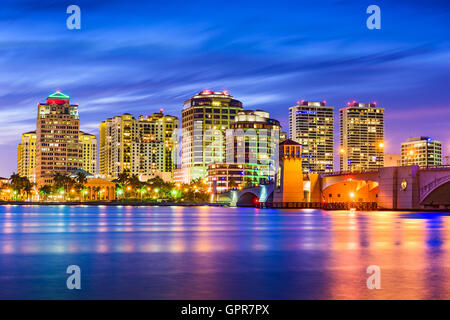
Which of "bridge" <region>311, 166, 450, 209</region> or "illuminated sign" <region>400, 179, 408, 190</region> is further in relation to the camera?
"illuminated sign" <region>400, 179, 408, 190</region>

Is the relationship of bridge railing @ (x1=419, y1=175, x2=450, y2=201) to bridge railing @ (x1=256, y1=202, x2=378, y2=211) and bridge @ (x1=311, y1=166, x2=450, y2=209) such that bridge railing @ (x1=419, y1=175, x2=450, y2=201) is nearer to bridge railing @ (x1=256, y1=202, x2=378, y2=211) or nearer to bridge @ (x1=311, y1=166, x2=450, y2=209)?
bridge @ (x1=311, y1=166, x2=450, y2=209)

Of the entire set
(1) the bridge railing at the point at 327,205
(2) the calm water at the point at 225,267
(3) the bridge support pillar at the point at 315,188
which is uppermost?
(3) the bridge support pillar at the point at 315,188

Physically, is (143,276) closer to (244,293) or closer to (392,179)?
(244,293)

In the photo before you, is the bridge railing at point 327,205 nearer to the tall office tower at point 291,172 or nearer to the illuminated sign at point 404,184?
the tall office tower at point 291,172

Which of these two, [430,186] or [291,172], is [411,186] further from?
[291,172]

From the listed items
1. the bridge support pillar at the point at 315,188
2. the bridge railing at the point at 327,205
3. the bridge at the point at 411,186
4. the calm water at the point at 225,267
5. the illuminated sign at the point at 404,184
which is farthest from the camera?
the bridge support pillar at the point at 315,188

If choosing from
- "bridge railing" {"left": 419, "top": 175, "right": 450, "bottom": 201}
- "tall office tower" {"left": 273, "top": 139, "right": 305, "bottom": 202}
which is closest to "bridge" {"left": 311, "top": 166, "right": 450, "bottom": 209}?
"bridge railing" {"left": 419, "top": 175, "right": 450, "bottom": 201}

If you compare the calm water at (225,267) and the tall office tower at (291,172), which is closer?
the calm water at (225,267)

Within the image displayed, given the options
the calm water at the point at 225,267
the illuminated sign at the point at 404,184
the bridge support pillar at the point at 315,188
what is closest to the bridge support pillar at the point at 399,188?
the illuminated sign at the point at 404,184

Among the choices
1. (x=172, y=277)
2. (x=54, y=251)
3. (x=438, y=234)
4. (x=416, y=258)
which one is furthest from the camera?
(x=438, y=234)

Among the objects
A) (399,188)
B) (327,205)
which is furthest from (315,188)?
(399,188)
